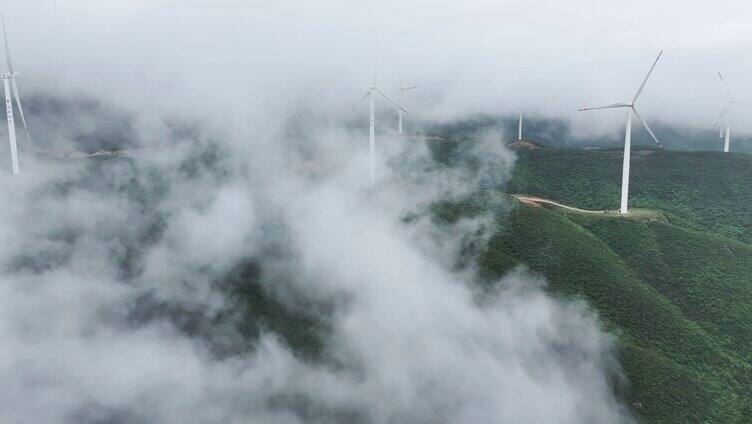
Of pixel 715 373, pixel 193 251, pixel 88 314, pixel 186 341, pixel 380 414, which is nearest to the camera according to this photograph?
pixel 715 373

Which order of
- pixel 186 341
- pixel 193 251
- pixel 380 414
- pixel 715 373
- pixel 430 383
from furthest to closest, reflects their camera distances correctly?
1. pixel 193 251
2. pixel 186 341
3. pixel 430 383
4. pixel 380 414
5. pixel 715 373

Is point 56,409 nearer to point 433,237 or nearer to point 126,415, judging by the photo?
point 126,415

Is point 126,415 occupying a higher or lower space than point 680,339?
lower

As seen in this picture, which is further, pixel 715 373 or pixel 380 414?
pixel 380 414

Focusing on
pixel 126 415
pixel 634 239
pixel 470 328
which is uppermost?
pixel 634 239

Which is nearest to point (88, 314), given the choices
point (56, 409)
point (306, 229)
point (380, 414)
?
point (56, 409)

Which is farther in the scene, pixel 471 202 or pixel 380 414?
pixel 471 202

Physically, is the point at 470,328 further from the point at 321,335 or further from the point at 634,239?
the point at 634,239

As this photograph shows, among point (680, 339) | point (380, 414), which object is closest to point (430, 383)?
point (380, 414)

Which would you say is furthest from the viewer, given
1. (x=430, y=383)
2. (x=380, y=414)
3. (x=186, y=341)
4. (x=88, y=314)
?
(x=88, y=314)
